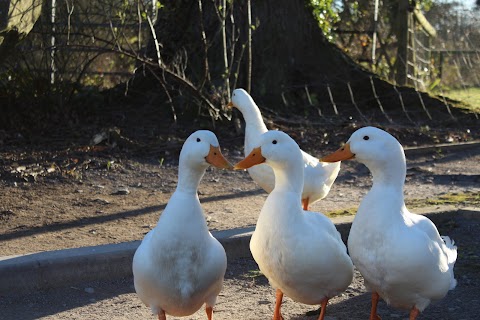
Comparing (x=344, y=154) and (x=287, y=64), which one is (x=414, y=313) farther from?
(x=287, y=64)

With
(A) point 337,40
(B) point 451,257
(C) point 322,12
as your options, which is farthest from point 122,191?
(A) point 337,40

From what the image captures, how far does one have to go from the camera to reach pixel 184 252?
3.74 meters

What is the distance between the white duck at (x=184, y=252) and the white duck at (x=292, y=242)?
0.31m

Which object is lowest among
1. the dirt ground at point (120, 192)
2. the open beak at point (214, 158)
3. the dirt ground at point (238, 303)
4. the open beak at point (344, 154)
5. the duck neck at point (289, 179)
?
the dirt ground at point (238, 303)

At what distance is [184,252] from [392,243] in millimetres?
1053

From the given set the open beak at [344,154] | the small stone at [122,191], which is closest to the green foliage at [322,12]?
the small stone at [122,191]

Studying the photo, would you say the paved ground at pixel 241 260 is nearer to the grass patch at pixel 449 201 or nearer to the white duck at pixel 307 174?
the grass patch at pixel 449 201

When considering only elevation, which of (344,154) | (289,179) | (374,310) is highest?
(344,154)

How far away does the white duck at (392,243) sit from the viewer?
3.76m

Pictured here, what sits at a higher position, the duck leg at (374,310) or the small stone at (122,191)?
the small stone at (122,191)

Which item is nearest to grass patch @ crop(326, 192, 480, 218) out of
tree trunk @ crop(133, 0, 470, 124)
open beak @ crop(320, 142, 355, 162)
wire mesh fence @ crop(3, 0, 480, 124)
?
open beak @ crop(320, 142, 355, 162)

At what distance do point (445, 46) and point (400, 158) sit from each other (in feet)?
46.3

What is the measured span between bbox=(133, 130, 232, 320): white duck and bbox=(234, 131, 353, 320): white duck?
313 mm

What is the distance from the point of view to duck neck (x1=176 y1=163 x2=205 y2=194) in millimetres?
3812
